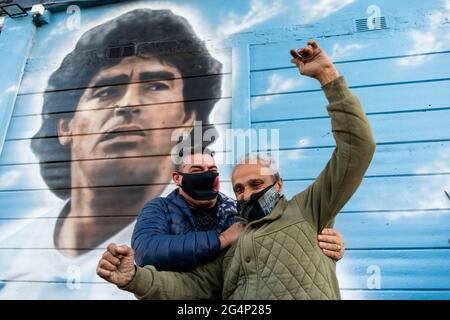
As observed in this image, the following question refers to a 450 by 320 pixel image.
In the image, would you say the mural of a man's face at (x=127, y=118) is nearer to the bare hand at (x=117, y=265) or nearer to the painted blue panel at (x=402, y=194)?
the painted blue panel at (x=402, y=194)

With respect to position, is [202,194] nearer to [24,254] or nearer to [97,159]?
[97,159]

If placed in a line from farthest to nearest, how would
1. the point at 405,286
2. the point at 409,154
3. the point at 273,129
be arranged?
the point at 273,129
the point at 409,154
the point at 405,286

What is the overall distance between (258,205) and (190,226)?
33cm

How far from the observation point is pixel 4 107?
2.95 metres

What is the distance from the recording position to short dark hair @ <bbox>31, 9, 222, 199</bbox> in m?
2.69

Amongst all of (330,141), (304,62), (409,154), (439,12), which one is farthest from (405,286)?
(439,12)

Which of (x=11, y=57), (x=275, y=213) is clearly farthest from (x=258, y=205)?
(x=11, y=57)

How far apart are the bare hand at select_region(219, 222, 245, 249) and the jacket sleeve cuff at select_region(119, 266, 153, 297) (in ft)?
0.86

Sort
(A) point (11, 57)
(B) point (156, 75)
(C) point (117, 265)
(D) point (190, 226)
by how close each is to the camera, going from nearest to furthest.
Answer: (C) point (117, 265)
(D) point (190, 226)
(B) point (156, 75)
(A) point (11, 57)

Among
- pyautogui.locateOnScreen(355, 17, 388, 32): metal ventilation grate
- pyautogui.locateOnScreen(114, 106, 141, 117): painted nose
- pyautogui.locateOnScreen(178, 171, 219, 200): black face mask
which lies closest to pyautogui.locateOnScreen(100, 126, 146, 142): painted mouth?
pyautogui.locateOnScreen(114, 106, 141, 117): painted nose

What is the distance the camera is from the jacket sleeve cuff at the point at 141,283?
122 centimetres

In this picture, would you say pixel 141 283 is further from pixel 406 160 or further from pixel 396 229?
pixel 406 160

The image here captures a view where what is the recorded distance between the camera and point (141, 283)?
1.23 metres

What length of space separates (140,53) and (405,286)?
2355mm
